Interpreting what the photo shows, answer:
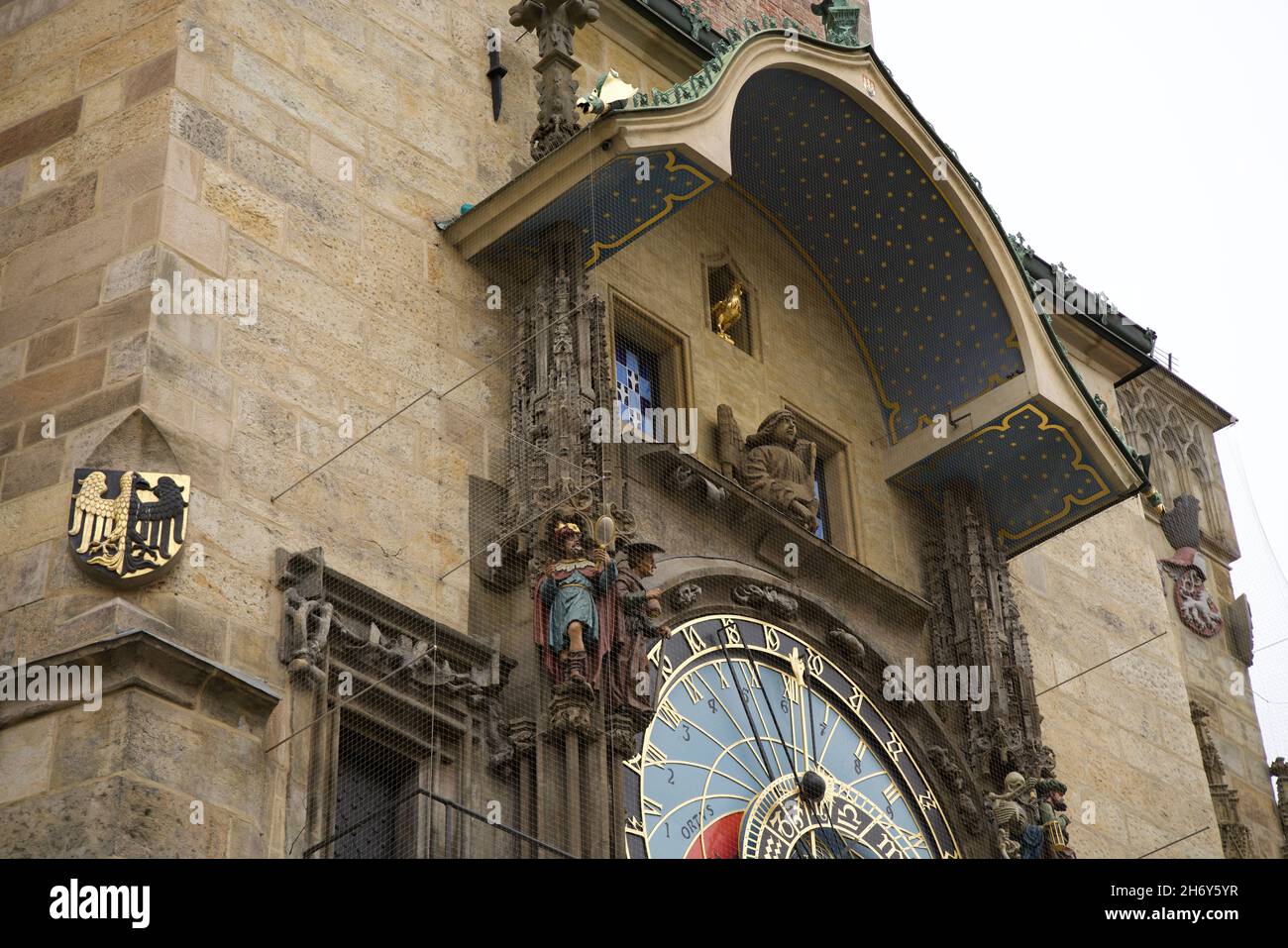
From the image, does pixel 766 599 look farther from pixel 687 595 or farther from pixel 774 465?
pixel 774 465

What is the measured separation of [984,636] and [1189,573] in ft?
12.9

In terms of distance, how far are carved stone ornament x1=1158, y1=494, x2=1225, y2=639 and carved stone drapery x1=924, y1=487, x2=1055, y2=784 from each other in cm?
283

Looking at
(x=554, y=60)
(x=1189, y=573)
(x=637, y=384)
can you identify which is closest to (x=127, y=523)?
(x=637, y=384)

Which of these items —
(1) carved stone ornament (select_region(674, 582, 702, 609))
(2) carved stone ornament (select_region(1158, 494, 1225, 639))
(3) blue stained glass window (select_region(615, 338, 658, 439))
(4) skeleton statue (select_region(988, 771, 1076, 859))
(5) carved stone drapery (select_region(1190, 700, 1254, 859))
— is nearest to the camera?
(1) carved stone ornament (select_region(674, 582, 702, 609))

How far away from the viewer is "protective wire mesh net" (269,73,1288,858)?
34.1ft

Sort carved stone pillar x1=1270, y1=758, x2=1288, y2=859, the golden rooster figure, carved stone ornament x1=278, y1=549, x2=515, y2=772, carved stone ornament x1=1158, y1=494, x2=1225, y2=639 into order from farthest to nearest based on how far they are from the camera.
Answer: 1. carved stone ornament x1=1158, y1=494, x2=1225, y2=639
2. carved stone pillar x1=1270, y1=758, x2=1288, y2=859
3. the golden rooster figure
4. carved stone ornament x1=278, y1=549, x2=515, y2=772

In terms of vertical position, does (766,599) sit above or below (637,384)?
below

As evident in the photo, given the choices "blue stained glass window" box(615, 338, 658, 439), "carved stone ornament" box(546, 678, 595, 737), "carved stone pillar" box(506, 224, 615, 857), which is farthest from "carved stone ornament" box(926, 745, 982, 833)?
"carved stone ornament" box(546, 678, 595, 737)

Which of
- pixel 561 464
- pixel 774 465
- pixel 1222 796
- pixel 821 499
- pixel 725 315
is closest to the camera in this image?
pixel 561 464

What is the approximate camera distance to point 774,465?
12.8 meters

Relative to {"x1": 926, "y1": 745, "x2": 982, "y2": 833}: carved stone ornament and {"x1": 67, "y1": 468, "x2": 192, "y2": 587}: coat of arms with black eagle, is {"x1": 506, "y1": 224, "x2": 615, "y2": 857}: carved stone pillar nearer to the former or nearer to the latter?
{"x1": 67, "y1": 468, "x2": 192, "y2": 587}: coat of arms with black eagle

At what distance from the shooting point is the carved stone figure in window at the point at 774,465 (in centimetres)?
A: 1268

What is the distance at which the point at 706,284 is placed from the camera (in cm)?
1343
